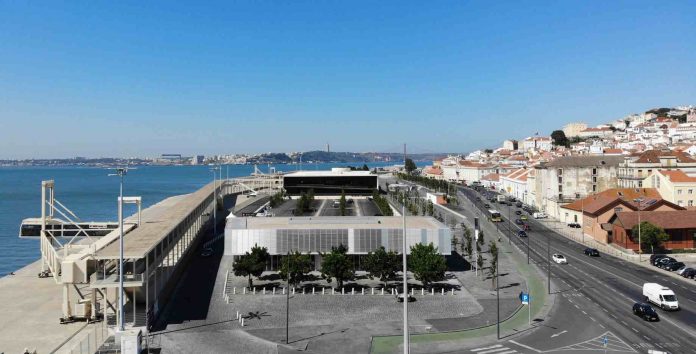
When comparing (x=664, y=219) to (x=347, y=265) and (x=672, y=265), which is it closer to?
(x=672, y=265)

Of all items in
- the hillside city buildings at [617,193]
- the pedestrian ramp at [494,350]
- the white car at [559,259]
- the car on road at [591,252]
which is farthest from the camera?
the hillside city buildings at [617,193]

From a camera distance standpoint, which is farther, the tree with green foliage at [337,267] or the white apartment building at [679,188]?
the white apartment building at [679,188]

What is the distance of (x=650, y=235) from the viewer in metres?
59.2

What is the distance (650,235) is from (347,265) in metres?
38.7

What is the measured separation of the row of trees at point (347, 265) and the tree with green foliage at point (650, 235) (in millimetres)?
30354

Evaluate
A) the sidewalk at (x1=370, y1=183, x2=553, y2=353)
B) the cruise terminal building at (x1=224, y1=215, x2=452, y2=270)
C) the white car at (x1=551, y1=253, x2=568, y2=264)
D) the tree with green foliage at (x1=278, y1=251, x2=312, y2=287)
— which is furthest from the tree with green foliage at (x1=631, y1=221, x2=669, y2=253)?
the tree with green foliage at (x1=278, y1=251, x2=312, y2=287)

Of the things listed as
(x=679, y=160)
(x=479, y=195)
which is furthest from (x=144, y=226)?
(x=479, y=195)

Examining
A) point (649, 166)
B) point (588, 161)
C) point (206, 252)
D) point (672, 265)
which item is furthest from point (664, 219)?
point (206, 252)

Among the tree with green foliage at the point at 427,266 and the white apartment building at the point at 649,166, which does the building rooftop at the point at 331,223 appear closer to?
the tree with green foliage at the point at 427,266

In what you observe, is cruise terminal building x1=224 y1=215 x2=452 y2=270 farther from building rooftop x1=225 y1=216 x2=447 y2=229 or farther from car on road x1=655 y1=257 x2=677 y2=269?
car on road x1=655 y1=257 x2=677 y2=269

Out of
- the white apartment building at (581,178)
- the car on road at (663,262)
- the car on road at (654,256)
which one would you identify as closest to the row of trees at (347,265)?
the car on road at (663,262)

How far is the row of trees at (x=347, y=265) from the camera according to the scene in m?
41.7

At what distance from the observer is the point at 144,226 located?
4519 centimetres

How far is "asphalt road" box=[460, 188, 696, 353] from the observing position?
3077 cm
